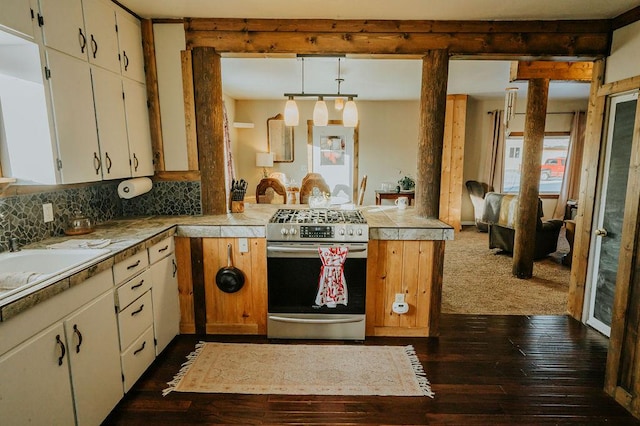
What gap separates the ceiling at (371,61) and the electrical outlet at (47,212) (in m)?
1.58

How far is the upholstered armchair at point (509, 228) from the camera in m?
4.91

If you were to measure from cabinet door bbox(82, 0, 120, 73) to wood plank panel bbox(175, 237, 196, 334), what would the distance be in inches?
53.8

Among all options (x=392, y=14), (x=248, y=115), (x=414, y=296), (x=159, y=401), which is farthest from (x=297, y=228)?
(x=248, y=115)

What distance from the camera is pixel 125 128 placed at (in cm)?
269

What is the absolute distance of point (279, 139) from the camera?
7.31 metres

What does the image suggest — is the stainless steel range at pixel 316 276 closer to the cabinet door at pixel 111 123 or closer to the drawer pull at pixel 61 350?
the cabinet door at pixel 111 123

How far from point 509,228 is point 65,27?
17.4 feet

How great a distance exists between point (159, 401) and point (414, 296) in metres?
1.95

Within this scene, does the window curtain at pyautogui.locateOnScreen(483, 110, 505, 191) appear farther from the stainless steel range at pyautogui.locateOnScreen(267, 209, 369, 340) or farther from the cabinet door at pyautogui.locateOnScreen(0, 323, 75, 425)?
the cabinet door at pyautogui.locateOnScreen(0, 323, 75, 425)

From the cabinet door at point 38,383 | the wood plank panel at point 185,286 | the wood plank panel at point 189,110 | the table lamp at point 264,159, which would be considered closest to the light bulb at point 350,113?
the wood plank panel at point 189,110

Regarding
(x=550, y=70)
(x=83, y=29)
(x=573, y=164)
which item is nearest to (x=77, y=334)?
(x=83, y=29)

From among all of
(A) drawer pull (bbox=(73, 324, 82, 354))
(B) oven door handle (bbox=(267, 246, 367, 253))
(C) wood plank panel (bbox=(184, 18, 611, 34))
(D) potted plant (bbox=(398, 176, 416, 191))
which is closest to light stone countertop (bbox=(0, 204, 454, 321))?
(B) oven door handle (bbox=(267, 246, 367, 253))

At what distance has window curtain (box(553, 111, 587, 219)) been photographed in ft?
23.2

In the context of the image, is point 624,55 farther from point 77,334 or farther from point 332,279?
point 77,334
